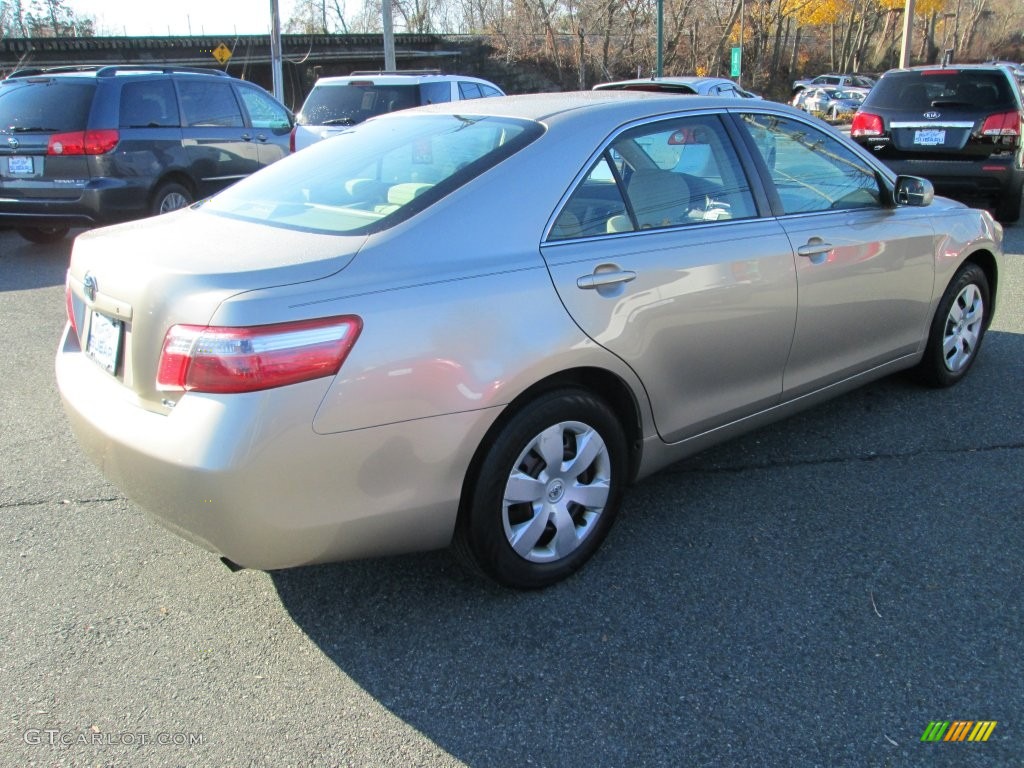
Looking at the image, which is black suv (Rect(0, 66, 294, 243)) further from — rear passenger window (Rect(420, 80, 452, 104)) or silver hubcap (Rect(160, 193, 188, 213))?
rear passenger window (Rect(420, 80, 452, 104))

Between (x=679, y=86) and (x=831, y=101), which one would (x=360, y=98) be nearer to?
(x=679, y=86)

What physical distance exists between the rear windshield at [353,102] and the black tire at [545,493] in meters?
8.55

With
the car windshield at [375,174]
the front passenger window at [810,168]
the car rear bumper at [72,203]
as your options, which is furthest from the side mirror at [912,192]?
the car rear bumper at [72,203]

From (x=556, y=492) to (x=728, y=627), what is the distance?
27.6 inches

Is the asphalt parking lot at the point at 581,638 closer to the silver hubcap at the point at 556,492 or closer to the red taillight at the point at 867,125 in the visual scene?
the silver hubcap at the point at 556,492

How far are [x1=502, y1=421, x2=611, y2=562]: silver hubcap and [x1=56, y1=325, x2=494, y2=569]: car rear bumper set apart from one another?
10.1 inches

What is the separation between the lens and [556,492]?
2953 millimetres

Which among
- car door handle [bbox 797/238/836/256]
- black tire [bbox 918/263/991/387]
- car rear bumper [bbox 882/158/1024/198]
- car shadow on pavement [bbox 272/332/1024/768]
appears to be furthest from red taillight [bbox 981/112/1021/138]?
car door handle [bbox 797/238/836/256]

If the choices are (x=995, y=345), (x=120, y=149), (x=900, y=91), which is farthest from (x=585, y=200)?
(x=900, y=91)

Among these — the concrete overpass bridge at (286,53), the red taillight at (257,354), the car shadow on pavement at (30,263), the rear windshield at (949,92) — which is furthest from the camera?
the concrete overpass bridge at (286,53)

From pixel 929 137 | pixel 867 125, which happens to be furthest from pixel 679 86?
pixel 929 137

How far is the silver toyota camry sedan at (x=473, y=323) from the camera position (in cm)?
237

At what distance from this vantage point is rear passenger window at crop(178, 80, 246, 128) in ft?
31.0

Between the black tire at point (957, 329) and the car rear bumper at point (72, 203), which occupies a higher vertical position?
the car rear bumper at point (72, 203)
